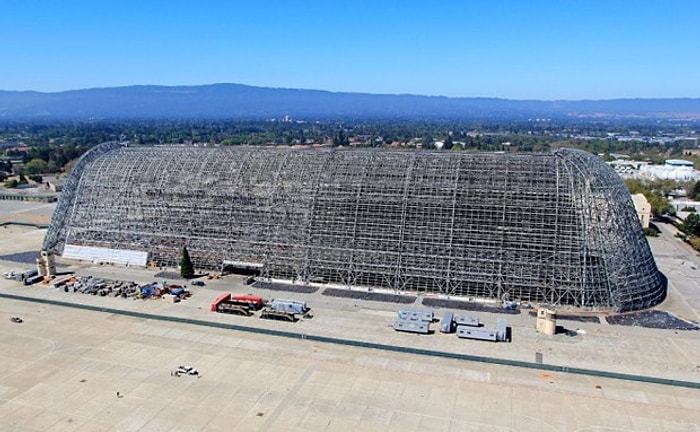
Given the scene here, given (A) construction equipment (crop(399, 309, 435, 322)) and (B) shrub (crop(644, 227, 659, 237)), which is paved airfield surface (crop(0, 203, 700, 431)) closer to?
(A) construction equipment (crop(399, 309, 435, 322))

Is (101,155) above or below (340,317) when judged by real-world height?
above

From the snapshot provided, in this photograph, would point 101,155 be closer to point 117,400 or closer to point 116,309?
point 116,309

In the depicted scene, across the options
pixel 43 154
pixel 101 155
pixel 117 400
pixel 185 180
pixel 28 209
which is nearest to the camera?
pixel 117 400

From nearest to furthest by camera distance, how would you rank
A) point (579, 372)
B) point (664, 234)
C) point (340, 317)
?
point (579, 372), point (340, 317), point (664, 234)

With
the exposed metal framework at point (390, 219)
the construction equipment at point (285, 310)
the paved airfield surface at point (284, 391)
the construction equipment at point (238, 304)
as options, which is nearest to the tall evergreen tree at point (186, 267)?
the exposed metal framework at point (390, 219)

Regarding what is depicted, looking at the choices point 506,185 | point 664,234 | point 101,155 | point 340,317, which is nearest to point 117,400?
point 340,317

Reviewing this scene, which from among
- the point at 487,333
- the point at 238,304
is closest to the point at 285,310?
the point at 238,304

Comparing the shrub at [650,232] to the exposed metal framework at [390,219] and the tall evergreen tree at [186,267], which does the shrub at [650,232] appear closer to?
the exposed metal framework at [390,219]

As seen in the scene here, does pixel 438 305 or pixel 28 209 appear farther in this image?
pixel 28 209

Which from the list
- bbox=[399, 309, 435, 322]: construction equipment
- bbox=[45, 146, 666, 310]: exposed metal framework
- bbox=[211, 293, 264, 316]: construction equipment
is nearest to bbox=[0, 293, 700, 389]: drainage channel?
bbox=[211, 293, 264, 316]: construction equipment
